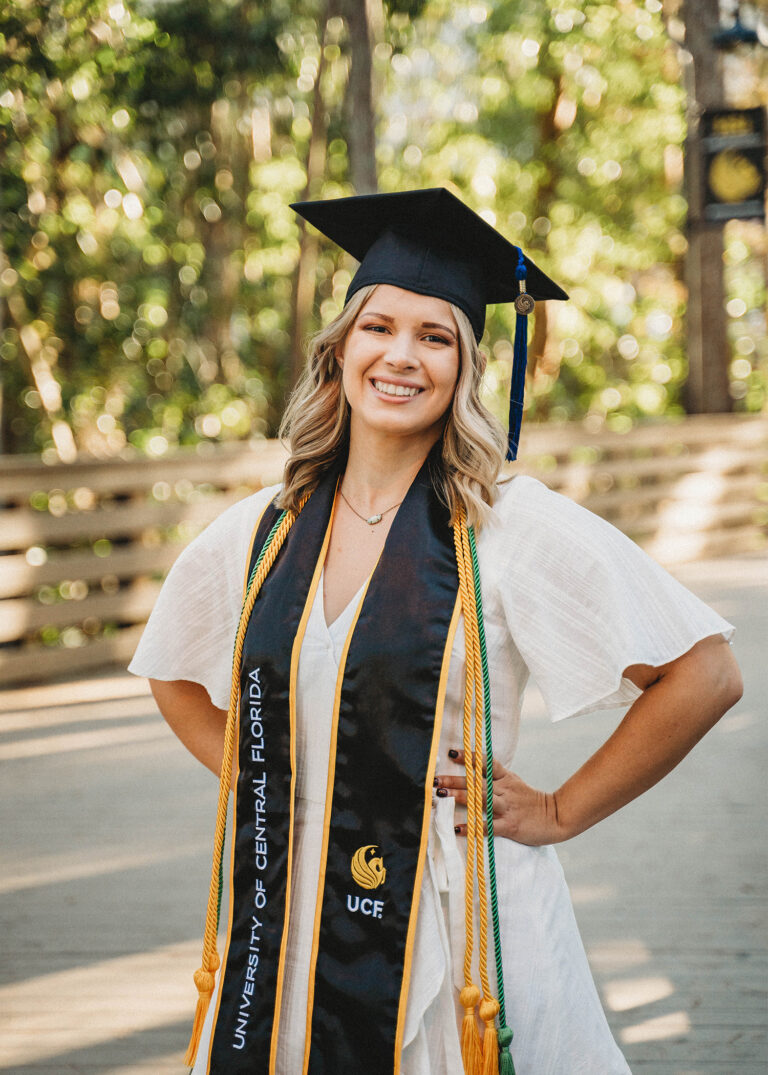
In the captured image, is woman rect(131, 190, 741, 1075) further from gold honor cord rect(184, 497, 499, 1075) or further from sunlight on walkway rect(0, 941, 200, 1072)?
sunlight on walkway rect(0, 941, 200, 1072)

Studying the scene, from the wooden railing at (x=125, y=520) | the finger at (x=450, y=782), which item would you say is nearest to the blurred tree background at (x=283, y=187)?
the wooden railing at (x=125, y=520)

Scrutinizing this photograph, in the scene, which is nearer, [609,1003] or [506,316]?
[609,1003]

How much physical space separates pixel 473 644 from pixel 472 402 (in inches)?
17.7

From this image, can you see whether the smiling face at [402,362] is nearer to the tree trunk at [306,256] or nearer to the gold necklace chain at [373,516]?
the gold necklace chain at [373,516]

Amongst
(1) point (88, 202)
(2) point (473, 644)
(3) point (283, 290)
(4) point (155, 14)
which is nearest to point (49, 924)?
(2) point (473, 644)

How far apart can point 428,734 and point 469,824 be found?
0.16m

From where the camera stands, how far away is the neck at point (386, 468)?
199cm

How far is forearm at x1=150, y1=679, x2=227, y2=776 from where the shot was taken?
2131 mm

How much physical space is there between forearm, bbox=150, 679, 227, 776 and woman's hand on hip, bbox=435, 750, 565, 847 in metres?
0.58

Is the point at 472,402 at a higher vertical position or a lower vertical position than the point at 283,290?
lower

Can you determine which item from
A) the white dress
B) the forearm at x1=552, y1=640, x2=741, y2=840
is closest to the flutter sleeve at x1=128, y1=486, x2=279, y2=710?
the white dress

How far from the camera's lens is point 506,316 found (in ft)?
60.3

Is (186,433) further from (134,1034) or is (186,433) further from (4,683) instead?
(134,1034)

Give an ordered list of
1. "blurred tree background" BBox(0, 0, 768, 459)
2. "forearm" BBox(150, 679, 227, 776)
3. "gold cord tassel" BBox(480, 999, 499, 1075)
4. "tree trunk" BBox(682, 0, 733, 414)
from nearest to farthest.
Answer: "gold cord tassel" BBox(480, 999, 499, 1075) < "forearm" BBox(150, 679, 227, 776) < "tree trunk" BBox(682, 0, 733, 414) < "blurred tree background" BBox(0, 0, 768, 459)
